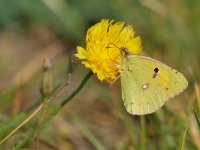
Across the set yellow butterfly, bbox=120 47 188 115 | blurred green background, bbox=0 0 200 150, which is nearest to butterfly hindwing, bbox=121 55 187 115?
yellow butterfly, bbox=120 47 188 115

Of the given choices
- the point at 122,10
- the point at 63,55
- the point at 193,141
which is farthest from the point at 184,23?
the point at 193,141

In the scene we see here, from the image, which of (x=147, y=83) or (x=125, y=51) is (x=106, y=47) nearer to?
(x=125, y=51)

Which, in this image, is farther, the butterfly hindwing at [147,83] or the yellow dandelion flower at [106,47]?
the butterfly hindwing at [147,83]

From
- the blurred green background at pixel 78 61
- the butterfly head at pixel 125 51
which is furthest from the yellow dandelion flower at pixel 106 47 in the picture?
the blurred green background at pixel 78 61

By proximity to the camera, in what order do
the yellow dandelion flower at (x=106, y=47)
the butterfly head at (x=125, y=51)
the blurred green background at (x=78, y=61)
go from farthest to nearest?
1. the blurred green background at (x=78, y=61)
2. the butterfly head at (x=125, y=51)
3. the yellow dandelion flower at (x=106, y=47)

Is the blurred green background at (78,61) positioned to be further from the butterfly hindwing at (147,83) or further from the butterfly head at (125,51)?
the butterfly head at (125,51)

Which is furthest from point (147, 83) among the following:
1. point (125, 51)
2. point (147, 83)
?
point (125, 51)

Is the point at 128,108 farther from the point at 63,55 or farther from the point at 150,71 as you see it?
the point at 63,55

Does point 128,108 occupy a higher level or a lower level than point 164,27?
lower
